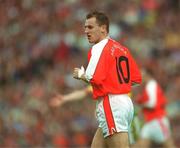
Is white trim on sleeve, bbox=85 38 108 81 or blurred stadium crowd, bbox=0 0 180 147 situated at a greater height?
white trim on sleeve, bbox=85 38 108 81

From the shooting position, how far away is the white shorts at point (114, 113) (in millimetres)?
9000

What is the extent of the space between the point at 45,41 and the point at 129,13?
2364 mm

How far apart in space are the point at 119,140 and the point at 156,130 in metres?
5.32

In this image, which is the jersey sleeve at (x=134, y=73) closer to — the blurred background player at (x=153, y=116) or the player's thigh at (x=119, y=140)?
the player's thigh at (x=119, y=140)

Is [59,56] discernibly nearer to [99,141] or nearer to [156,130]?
[156,130]

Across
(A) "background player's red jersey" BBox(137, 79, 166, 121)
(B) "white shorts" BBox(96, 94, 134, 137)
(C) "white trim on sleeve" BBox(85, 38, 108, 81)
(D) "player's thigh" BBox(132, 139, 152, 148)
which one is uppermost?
(C) "white trim on sleeve" BBox(85, 38, 108, 81)

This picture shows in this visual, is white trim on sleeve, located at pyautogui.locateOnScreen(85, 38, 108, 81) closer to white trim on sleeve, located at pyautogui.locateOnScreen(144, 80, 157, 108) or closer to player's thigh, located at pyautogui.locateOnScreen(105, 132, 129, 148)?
player's thigh, located at pyautogui.locateOnScreen(105, 132, 129, 148)

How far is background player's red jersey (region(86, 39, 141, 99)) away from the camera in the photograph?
8.82 meters

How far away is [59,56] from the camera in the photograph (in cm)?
1981

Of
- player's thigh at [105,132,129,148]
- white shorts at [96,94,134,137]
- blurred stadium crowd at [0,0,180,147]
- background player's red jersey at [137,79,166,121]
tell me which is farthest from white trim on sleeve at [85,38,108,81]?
blurred stadium crowd at [0,0,180,147]

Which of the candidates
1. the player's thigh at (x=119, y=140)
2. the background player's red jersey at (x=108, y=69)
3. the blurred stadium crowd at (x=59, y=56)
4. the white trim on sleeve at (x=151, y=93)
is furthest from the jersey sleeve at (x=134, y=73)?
the blurred stadium crowd at (x=59, y=56)

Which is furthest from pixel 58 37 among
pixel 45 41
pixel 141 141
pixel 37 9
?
pixel 141 141

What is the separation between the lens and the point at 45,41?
20.4 metres

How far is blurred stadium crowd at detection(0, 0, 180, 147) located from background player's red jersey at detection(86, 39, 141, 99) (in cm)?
797
